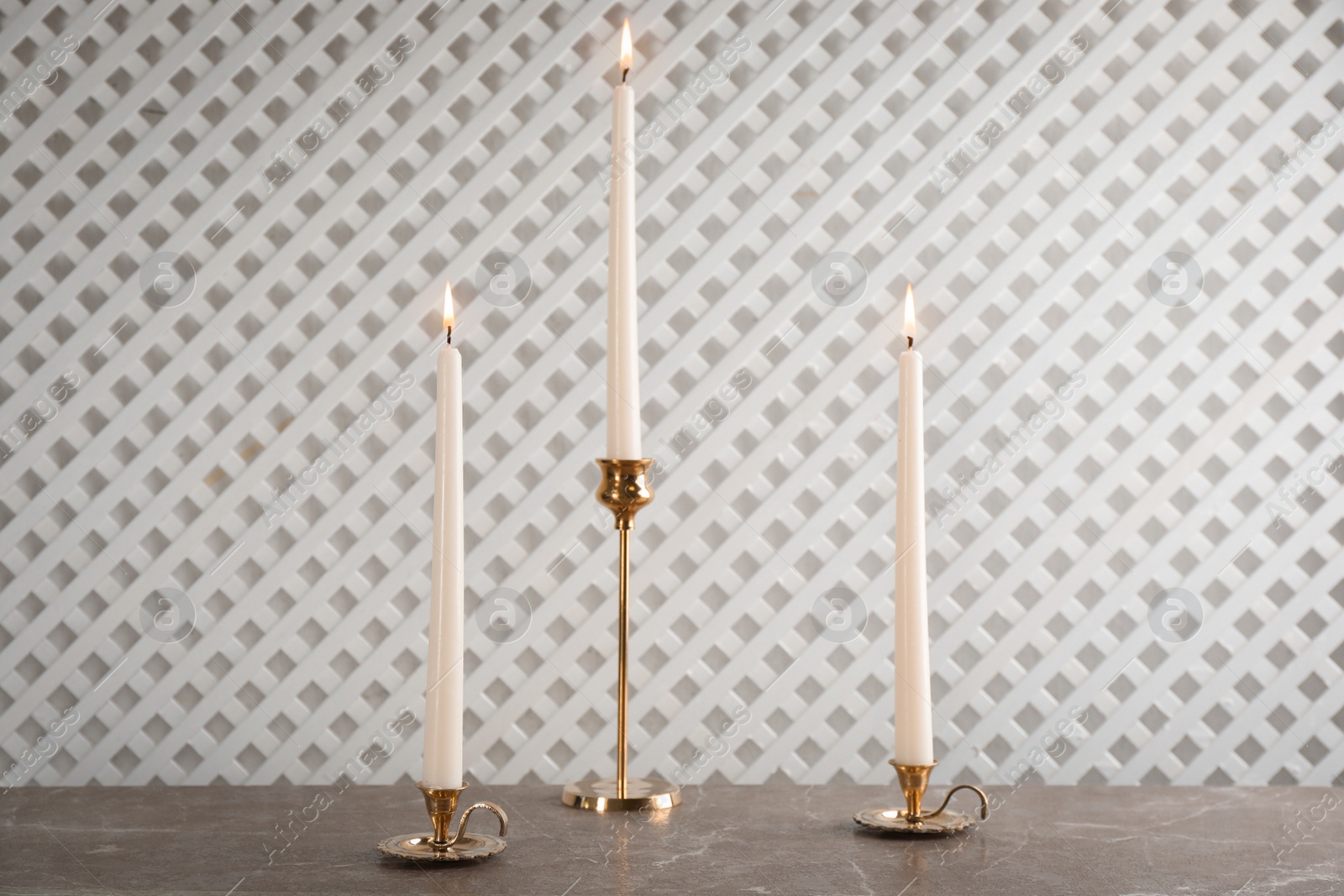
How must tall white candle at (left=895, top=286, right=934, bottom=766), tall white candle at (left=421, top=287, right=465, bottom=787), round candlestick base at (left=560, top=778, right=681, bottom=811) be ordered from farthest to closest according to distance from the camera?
1. round candlestick base at (left=560, top=778, right=681, bottom=811)
2. tall white candle at (left=895, top=286, right=934, bottom=766)
3. tall white candle at (left=421, top=287, right=465, bottom=787)

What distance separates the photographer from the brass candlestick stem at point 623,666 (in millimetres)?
1004

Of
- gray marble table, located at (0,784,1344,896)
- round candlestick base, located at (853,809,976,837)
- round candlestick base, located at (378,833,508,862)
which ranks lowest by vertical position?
gray marble table, located at (0,784,1344,896)

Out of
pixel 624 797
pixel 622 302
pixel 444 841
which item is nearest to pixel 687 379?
pixel 622 302

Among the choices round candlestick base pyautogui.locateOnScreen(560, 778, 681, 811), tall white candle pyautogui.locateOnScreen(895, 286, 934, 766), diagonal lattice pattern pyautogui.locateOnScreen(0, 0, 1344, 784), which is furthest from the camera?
diagonal lattice pattern pyautogui.locateOnScreen(0, 0, 1344, 784)

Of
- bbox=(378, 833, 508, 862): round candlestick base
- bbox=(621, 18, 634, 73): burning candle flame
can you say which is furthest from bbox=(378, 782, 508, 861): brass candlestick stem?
bbox=(621, 18, 634, 73): burning candle flame

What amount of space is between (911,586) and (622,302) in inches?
13.5

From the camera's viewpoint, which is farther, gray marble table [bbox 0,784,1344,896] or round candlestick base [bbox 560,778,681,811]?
round candlestick base [bbox 560,778,681,811]

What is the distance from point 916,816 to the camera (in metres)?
1.00

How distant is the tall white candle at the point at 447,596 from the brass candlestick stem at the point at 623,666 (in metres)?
0.17

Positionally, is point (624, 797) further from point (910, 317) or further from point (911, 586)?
point (910, 317)

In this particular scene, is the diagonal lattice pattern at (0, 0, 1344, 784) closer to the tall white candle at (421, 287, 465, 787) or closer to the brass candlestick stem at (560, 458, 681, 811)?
the brass candlestick stem at (560, 458, 681, 811)

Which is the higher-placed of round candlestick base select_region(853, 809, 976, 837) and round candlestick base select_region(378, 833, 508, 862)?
round candlestick base select_region(378, 833, 508, 862)

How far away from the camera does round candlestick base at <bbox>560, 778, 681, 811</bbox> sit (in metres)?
1.08

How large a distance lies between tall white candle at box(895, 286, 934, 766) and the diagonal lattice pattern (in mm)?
393
